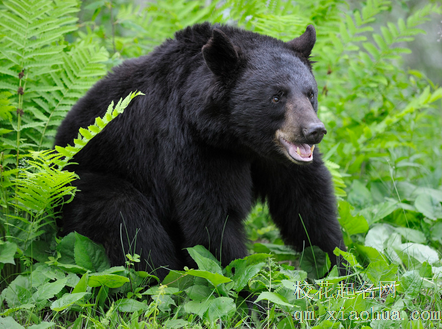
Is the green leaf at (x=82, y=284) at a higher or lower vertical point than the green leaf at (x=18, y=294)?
higher

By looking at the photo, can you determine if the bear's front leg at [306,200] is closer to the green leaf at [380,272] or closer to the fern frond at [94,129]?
the green leaf at [380,272]

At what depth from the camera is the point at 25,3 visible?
14.2 feet

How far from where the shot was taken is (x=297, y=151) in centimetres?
344

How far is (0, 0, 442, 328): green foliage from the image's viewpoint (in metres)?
3.19

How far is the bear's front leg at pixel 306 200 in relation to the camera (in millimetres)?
3994

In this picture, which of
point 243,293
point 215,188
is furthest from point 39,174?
point 243,293

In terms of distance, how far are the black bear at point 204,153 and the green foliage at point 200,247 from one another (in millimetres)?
224

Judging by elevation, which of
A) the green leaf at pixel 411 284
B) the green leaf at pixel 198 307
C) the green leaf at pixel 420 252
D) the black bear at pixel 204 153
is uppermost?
the black bear at pixel 204 153

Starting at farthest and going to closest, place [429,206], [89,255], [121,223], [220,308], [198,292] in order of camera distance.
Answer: [429,206] < [121,223] < [89,255] < [198,292] < [220,308]

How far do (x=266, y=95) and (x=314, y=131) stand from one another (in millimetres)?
529

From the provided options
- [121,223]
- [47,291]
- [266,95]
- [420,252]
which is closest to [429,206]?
[420,252]

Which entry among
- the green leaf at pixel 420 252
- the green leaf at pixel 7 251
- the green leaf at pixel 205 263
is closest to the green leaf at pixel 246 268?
the green leaf at pixel 205 263

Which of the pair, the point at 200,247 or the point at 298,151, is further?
the point at 200,247

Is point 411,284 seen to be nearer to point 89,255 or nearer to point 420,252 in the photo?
point 420,252
